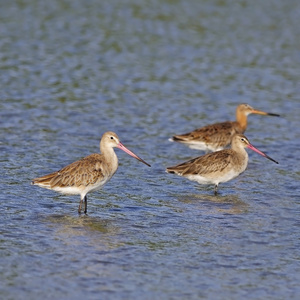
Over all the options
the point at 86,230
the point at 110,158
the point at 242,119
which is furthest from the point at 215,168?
the point at 242,119

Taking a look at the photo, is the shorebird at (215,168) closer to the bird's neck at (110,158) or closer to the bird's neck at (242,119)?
the bird's neck at (110,158)

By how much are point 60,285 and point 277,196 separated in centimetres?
483

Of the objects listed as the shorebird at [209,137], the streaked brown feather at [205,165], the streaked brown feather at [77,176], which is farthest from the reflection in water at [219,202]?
the shorebird at [209,137]

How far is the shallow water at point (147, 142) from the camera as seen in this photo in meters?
8.51

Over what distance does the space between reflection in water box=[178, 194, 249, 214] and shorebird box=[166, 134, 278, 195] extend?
275 mm

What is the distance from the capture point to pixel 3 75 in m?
19.0

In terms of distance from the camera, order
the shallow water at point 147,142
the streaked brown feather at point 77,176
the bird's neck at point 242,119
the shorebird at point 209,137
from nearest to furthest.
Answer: the shallow water at point 147,142
the streaked brown feather at point 77,176
the shorebird at point 209,137
the bird's neck at point 242,119

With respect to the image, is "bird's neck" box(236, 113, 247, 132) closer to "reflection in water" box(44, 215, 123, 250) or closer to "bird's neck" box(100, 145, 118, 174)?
"bird's neck" box(100, 145, 118, 174)

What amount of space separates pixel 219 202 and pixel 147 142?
3.45 m

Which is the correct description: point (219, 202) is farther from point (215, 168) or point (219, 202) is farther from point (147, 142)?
point (147, 142)

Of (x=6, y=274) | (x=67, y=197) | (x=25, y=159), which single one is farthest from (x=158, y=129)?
(x=6, y=274)

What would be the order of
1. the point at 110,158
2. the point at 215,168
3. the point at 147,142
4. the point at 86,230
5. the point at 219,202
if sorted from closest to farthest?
the point at 86,230, the point at 110,158, the point at 219,202, the point at 215,168, the point at 147,142

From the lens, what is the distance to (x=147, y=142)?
14.8 m

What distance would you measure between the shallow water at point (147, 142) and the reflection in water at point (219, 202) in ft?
0.10
